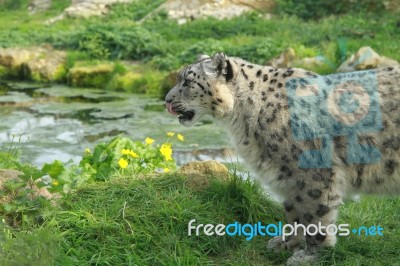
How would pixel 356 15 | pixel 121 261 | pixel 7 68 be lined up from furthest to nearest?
1. pixel 356 15
2. pixel 7 68
3. pixel 121 261

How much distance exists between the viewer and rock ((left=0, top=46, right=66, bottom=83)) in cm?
1622

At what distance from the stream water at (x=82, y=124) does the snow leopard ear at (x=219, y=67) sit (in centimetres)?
381

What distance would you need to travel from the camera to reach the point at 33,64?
16.4 m

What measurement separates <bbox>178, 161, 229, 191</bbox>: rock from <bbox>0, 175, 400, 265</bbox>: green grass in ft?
0.29

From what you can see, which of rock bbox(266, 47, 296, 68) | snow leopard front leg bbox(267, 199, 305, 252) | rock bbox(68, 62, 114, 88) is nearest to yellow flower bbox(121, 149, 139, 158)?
snow leopard front leg bbox(267, 199, 305, 252)

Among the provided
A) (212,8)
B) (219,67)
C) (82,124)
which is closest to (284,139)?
(219,67)

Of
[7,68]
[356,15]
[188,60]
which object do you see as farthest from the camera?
[356,15]

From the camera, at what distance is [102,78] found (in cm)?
1549

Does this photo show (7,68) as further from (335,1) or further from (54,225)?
(54,225)

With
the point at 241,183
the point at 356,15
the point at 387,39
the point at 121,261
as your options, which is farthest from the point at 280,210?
the point at 356,15

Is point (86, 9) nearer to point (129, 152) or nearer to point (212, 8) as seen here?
point (212, 8)

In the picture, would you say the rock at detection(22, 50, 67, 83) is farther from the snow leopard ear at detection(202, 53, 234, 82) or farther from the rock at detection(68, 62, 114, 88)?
the snow leopard ear at detection(202, 53, 234, 82)

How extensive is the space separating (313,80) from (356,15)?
14.2 m

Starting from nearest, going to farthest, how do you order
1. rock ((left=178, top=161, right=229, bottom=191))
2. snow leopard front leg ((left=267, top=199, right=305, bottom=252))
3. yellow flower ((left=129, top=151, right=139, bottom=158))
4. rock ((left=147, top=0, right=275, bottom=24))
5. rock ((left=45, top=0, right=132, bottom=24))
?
1. snow leopard front leg ((left=267, top=199, right=305, bottom=252))
2. rock ((left=178, top=161, right=229, bottom=191))
3. yellow flower ((left=129, top=151, right=139, bottom=158))
4. rock ((left=147, top=0, right=275, bottom=24))
5. rock ((left=45, top=0, right=132, bottom=24))
